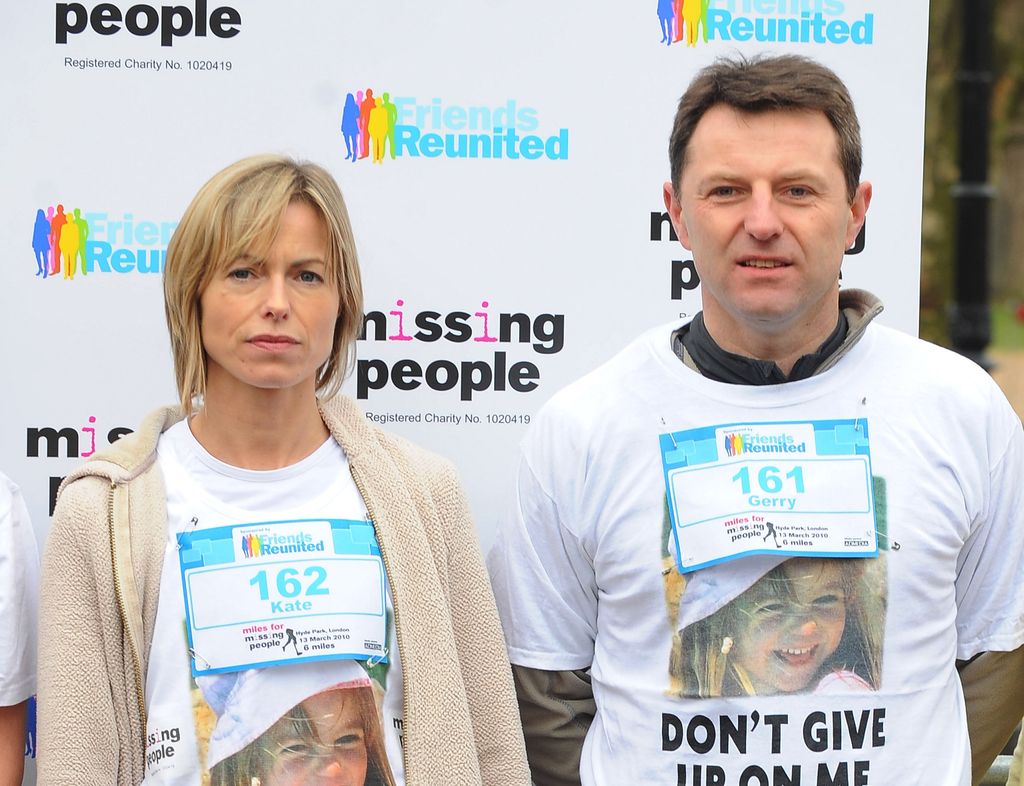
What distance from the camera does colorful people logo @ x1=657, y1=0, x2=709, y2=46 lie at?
3109 millimetres

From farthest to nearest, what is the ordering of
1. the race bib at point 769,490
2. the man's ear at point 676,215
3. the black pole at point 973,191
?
the black pole at point 973,191 → the man's ear at point 676,215 → the race bib at point 769,490

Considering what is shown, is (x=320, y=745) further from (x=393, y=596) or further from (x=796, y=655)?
(x=796, y=655)

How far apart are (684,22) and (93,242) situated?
4.41 feet

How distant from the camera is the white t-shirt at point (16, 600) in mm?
2553

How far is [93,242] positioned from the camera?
306 centimetres

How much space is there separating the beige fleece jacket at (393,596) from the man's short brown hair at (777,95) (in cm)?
74

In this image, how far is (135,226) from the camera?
3074 mm

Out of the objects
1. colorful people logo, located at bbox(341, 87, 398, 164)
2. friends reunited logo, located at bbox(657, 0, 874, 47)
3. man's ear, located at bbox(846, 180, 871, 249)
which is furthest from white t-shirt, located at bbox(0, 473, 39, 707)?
friends reunited logo, located at bbox(657, 0, 874, 47)

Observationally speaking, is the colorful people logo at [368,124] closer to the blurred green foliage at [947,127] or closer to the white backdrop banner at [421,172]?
the white backdrop banner at [421,172]

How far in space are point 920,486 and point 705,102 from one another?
0.76 metres

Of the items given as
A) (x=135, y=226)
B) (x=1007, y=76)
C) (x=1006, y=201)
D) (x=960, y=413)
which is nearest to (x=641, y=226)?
(x=960, y=413)

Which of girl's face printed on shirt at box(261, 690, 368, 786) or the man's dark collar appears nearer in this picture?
girl's face printed on shirt at box(261, 690, 368, 786)

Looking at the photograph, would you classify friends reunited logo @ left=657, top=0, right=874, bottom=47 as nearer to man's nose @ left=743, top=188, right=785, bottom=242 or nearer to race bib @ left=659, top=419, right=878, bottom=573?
man's nose @ left=743, top=188, right=785, bottom=242

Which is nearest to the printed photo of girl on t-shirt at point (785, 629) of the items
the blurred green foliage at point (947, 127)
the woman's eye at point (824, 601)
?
the woman's eye at point (824, 601)
